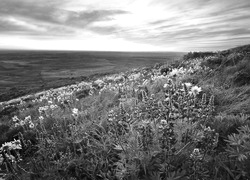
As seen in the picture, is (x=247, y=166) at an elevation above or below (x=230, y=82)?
below

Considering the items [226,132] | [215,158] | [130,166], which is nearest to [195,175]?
[215,158]

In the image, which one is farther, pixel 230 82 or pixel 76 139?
pixel 230 82

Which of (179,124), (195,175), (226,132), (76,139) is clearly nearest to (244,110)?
(226,132)

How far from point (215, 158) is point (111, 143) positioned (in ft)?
5.37

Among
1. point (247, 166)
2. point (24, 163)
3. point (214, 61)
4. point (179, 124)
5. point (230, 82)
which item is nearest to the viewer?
point (247, 166)

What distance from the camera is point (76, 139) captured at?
3924 millimetres

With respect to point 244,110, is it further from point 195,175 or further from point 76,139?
point 76,139

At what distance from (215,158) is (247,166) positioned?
0.40m

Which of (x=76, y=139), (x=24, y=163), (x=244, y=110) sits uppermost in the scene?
(x=244, y=110)

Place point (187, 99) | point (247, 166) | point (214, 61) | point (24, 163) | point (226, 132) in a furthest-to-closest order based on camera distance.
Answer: point (214, 61), point (24, 163), point (226, 132), point (187, 99), point (247, 166)

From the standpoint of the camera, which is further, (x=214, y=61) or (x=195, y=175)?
(x=214, y=61)

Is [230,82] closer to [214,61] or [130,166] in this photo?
[214,61]

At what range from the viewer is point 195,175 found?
228 centimetres

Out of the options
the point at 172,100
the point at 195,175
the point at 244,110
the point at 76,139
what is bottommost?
the point at 76,139
